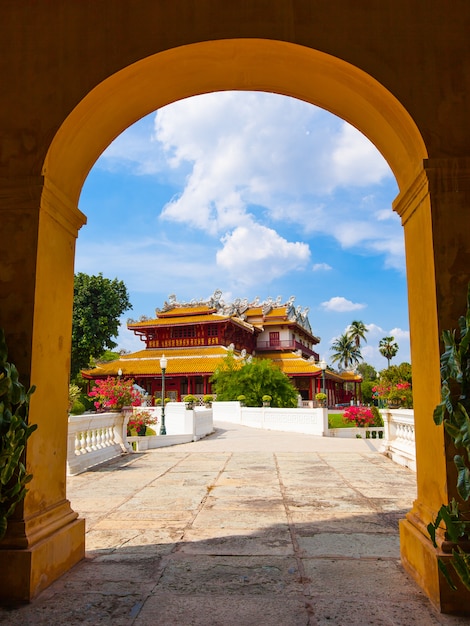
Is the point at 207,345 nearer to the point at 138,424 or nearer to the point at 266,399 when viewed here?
the point at 266,399

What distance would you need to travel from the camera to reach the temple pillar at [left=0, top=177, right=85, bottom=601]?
115 inches

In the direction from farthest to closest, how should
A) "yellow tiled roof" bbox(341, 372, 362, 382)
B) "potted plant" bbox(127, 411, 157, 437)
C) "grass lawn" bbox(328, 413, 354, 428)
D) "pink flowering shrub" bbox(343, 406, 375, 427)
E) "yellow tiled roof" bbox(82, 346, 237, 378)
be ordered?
"yellow tiled roof" bbox(341, 372, 362, 382), "yellow tiled roof" bbox(82, 346, 237, 378), "grass lawn" bbox(328, 413, 354, 428), "pink flowering shrub" bbox(343, 406, 375, 427), "potted plant" bbox(127, 411, 157, 437)

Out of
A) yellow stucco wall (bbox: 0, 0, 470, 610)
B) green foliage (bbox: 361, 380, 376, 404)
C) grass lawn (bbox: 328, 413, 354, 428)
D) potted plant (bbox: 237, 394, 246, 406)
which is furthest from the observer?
green foliage (bbox: 361, 380, 376, 404)

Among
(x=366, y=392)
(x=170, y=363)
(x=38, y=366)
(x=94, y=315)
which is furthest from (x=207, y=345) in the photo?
(x=38, y=366)

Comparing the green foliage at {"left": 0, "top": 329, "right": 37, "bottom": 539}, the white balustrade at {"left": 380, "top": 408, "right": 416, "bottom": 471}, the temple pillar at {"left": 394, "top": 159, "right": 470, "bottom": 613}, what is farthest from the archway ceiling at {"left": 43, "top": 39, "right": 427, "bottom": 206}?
the white balustrade at {"left": 380, "top": 408, "right": 416, "bottom": 471}

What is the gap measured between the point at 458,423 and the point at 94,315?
31.3 metres

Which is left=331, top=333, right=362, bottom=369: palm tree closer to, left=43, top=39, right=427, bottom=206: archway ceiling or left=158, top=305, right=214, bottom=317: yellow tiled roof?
left=158, top=305, right=214, bottom=317: yellow tiled roof

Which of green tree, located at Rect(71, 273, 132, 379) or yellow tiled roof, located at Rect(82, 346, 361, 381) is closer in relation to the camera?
green tree, located at Rect(71, 273, 132, 379)

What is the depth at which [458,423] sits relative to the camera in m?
2.54

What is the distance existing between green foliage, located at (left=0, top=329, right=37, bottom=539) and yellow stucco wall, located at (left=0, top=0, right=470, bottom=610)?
16cm

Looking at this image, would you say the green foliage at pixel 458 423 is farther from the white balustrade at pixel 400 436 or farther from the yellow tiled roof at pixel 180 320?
the yellow tiled roof at pixel 180 320

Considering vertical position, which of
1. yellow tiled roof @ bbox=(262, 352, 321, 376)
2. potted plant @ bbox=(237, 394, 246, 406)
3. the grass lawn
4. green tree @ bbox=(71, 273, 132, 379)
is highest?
green tree @ bbox=(71, 273, 132, 379)

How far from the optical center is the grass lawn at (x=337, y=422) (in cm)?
2494

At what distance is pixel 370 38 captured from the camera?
3.32m
